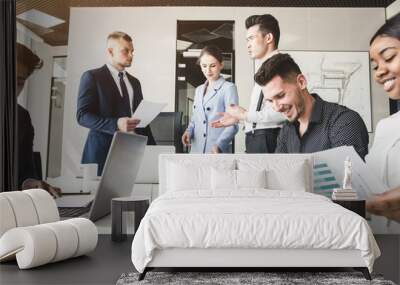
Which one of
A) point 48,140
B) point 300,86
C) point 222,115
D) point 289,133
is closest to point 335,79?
point 300,86

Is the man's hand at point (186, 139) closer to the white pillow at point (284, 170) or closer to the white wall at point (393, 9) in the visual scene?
the white pillow at point (284, 170)

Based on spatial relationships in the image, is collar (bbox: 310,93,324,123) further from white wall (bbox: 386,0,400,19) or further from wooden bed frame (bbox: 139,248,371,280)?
wooden bed frame (bbox: 139,248,371,280)

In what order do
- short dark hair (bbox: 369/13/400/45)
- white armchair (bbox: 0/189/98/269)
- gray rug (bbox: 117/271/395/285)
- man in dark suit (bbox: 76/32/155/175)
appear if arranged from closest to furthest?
gray rug (bbox: 117/271/395/285), white armchair (bbox: 0/189/98/269), short dark hair (bbox: 369/13/400/45), man in dark suit (bbox: 76/32/155/175)

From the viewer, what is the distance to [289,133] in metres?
5.52

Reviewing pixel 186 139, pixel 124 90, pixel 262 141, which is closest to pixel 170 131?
pixel 186 139

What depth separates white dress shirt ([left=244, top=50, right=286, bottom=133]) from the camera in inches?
217

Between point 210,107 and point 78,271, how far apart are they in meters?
2.76

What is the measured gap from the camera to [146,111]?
222 inches

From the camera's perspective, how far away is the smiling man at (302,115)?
215 inches

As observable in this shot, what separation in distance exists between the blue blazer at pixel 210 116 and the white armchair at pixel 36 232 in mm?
1949

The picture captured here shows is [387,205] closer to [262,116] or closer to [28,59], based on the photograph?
[262,116]

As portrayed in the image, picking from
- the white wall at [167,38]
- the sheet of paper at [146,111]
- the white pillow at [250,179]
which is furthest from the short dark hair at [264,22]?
the white pillow at [250,179]

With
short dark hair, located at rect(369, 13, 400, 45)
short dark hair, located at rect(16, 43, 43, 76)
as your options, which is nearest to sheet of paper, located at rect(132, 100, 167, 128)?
short dark hair, located at rect(16, 43, 43, 76)

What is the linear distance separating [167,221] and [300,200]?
134 cm
